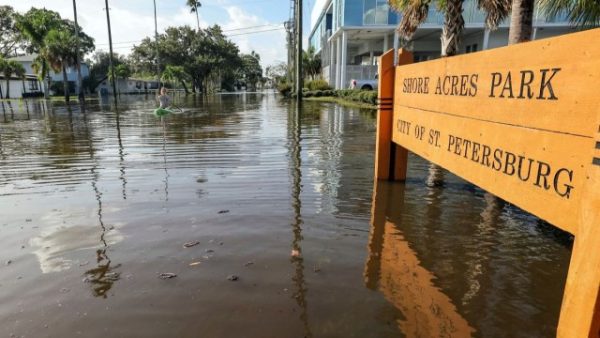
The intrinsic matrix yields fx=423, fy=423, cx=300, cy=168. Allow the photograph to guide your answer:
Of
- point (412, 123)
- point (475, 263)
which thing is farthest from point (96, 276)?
point (412, 123)

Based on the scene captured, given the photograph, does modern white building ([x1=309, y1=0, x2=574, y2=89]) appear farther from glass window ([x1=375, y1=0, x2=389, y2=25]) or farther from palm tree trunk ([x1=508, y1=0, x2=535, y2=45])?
palm tree trunk ([x1=508, y1=0, x2=535, y2=45])

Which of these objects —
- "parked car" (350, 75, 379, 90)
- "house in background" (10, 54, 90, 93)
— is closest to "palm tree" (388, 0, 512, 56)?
"parked car" (350, 75, 379, 90)

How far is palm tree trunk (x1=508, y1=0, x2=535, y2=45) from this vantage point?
786 centimetres

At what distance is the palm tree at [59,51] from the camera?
47000 mm

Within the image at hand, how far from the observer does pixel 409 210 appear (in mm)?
5332

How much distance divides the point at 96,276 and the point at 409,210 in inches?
141

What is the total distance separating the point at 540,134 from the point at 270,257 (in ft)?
7.96

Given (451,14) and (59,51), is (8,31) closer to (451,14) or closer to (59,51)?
(59,51)

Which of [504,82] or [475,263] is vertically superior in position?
[504,82]

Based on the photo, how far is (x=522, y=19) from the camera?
790 centimetres

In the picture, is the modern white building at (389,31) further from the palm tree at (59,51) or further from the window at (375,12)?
the palm tree at (59,51)

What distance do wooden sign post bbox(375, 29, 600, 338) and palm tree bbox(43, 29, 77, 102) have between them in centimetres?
5110

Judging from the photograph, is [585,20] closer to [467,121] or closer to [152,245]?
[467,121]

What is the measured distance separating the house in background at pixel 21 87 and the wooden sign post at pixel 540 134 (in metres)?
62.1
